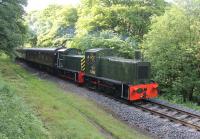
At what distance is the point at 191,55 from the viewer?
21.2m

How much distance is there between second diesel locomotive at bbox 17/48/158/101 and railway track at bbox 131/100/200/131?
30.8 inches

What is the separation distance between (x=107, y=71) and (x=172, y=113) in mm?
6199

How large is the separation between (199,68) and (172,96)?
9.09ft

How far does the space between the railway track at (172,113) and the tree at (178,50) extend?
15.6ft

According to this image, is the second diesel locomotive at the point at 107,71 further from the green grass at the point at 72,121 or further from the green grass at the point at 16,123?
the green grass at the point at 16,123

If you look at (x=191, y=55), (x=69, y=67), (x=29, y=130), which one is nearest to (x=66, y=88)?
(x=69, y=67)

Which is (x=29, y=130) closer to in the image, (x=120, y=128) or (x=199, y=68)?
(x=120, y=128)

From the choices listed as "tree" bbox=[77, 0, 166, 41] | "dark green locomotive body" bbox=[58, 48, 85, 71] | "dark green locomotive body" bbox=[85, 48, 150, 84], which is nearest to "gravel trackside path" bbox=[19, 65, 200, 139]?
"dark green locomotive body" bbox=[85, 48, 150, 84]

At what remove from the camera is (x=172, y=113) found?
15.6m

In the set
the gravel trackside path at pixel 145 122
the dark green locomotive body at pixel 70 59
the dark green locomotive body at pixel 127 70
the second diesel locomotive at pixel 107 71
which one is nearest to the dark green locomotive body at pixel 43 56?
the second diesel locomotive at pixel 107 71

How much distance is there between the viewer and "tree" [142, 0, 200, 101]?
70.3 feet

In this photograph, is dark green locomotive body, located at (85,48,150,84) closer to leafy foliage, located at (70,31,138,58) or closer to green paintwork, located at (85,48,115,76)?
green paintwork, located at (85,48,115,76)

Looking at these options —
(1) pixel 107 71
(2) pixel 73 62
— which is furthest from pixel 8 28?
(1) pixel 107 71

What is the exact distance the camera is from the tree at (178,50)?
70.3 ft
